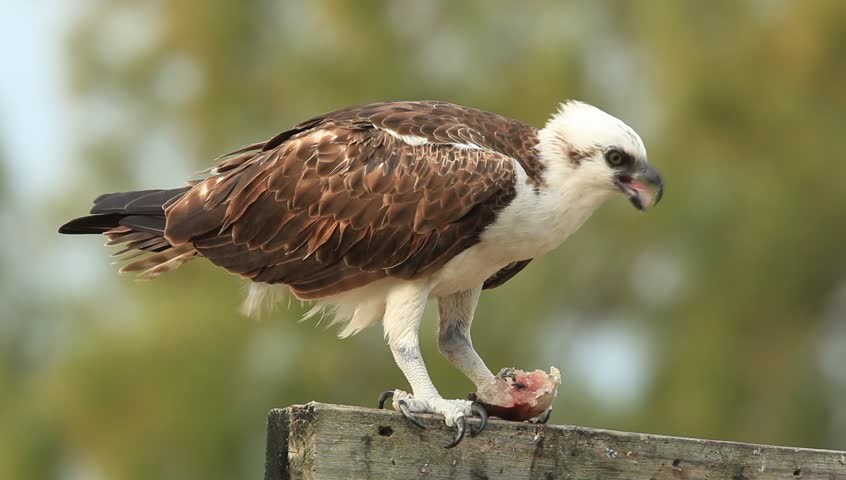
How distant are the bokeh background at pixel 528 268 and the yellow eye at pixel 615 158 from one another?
5.34 meters

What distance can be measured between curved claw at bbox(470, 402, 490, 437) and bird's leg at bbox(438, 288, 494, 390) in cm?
107

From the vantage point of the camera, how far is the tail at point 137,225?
5.87 meters

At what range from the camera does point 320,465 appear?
3834 millimetres

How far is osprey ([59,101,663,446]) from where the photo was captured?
5387 mm

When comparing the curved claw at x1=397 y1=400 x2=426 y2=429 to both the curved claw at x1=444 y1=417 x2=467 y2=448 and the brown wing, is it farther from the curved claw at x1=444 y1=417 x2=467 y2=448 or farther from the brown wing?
the brown wing

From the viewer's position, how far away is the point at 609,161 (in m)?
5.54

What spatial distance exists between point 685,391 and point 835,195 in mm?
2304

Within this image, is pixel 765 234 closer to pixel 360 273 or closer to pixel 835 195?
pixel 835 195

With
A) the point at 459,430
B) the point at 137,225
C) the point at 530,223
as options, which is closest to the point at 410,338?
the point at 530,223

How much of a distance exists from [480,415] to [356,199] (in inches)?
52.8

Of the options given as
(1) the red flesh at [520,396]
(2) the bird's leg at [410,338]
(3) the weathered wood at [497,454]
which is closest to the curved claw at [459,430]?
(3) the weathered wood at [497,454]

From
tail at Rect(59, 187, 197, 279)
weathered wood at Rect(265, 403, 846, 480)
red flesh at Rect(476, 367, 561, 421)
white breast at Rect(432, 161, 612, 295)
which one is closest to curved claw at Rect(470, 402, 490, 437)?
weathered wood at Rect(265, 403, 846, 480)

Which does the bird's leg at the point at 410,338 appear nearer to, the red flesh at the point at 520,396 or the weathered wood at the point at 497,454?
the red flesh at the point at 520,396

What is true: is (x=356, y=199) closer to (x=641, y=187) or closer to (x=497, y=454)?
(x=641, y=187)
